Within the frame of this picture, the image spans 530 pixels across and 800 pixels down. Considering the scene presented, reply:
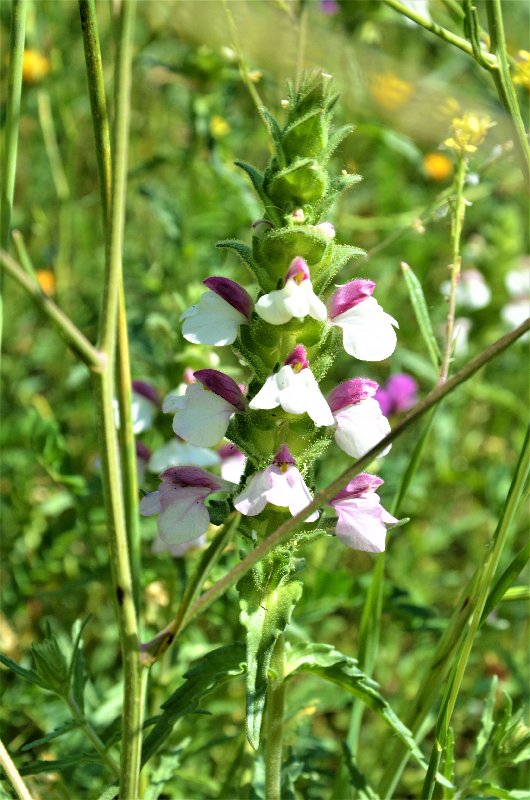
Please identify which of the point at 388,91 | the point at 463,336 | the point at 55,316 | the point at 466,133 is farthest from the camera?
the point at 463,336

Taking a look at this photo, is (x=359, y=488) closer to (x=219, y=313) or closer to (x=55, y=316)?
(x=219, y=313)

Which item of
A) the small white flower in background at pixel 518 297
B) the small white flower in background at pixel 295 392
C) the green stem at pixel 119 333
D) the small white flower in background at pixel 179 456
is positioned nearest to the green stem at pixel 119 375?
the green stem at pixel 119 333

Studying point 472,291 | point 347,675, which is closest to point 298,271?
point 347,675

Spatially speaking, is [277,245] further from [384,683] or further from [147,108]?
[147,108]

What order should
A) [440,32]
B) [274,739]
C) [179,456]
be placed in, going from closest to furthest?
1. [274,739]
2. [440,32]
3. [179,456]

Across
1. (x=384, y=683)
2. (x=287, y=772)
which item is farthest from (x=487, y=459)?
(x=287, y=772)

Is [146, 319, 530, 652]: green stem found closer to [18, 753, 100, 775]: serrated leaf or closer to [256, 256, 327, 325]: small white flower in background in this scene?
[256, 256, 327, 325]: small white flower in background
